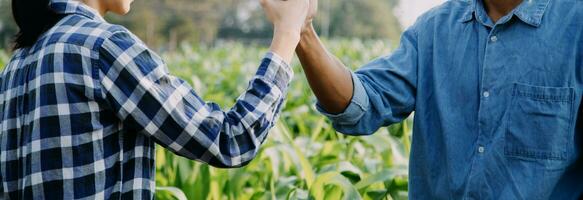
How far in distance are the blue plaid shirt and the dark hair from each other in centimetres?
2

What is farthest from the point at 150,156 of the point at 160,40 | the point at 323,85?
the point at 160,40

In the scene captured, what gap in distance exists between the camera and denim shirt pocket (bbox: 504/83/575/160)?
5.43ft

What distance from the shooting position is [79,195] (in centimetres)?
148

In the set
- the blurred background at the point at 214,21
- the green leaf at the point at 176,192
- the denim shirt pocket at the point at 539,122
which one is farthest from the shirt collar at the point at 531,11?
the blurred background at the point at 214,21

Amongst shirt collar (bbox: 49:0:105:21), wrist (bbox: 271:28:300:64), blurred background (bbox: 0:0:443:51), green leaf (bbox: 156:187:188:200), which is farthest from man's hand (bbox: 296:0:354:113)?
blurred background (bbox: 0:0:443:51)

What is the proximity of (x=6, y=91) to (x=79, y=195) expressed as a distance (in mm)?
262

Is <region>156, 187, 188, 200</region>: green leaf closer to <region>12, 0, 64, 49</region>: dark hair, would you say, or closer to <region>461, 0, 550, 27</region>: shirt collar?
<region>12, 0, 64, 49</region>: dark hair

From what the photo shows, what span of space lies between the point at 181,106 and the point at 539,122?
0.72 metres

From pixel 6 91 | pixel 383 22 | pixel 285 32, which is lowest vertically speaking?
pixel 383 22

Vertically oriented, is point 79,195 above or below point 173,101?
below

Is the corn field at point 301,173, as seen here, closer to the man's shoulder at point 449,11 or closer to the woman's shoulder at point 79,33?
the man's shoulder at point 449,11

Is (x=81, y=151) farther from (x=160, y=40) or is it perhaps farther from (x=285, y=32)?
(x=160, y=40)

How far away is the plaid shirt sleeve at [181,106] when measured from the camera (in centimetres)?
144

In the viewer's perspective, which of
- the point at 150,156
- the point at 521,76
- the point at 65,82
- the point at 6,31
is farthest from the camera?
the point at 6,31
